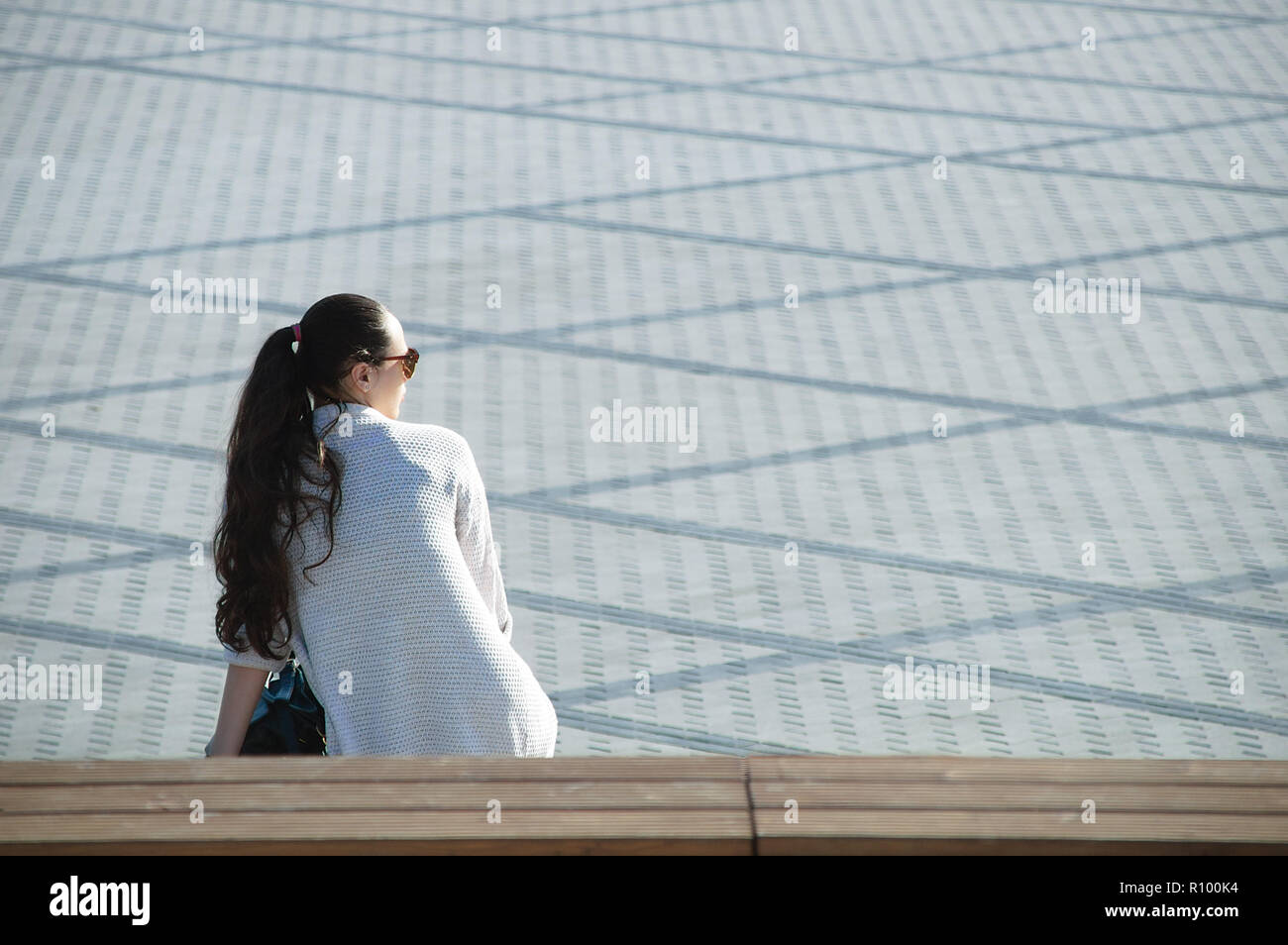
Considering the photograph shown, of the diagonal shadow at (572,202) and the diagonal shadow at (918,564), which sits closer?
the diagonal shadow at (918,564)

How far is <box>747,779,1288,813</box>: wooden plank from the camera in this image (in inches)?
64.6

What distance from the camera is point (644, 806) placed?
165cm

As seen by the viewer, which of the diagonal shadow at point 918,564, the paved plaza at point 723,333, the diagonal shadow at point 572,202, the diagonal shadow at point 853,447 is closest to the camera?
the paved plaza at point 723,333

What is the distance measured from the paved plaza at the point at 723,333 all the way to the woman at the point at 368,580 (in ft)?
5.26

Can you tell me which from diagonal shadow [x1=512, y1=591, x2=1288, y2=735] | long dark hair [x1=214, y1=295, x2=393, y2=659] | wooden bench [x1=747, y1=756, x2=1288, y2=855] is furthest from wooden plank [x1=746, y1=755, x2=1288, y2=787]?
diagonal shadow [x1=512, y1=591, x2=1288, y2=735]

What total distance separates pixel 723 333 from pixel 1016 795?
4.06 metres

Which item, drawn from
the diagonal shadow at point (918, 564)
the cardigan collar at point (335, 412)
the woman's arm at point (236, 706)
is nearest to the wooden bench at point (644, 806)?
the woman's arm at point (236, 706)

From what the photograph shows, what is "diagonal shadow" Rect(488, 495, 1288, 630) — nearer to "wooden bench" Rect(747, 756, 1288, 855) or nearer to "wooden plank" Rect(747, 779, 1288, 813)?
"wooden bench" Rect(747, 756, 1288, 855)

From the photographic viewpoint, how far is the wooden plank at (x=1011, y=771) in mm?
1715

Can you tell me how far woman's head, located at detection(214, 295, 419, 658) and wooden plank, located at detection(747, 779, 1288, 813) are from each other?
0.55 metres

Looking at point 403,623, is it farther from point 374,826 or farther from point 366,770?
point 374,826

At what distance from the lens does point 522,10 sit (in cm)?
834

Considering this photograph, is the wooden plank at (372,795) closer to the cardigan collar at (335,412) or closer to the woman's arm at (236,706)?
the woman's arm at (236,706)
